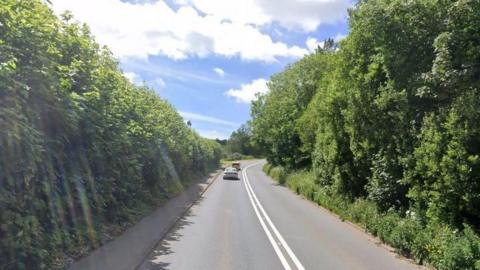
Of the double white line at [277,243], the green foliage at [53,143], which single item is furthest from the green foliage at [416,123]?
the green foliage at [53,143]

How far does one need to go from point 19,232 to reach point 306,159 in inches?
1518

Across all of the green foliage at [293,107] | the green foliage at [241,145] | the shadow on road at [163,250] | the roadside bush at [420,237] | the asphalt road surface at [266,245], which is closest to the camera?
the roadside bush at [420,237]

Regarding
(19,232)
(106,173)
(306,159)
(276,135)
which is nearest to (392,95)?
(106,173)

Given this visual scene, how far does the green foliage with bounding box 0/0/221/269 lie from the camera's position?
277 inches

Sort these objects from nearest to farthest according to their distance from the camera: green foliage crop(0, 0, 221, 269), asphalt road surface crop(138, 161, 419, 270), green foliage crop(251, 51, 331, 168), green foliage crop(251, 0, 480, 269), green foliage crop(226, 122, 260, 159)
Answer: green foliage crop(0, 0, 221, 269) → asphalt road surface crop(138, 161, 419, 270) → green foliage crop(251, 0, 480, 269) → green foliage crop(251, 51, 331, 168) → green foliage crop(226, 122, 260, 159)

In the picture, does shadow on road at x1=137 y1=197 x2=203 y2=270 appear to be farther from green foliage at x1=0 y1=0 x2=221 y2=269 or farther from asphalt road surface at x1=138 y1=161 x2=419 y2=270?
green foliage at x1=0 y1=0 x2=221 y2=269

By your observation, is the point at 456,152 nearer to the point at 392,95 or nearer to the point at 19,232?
the point at 392,95

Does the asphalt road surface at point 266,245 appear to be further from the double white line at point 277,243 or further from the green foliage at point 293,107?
the green foliage at point 293,107

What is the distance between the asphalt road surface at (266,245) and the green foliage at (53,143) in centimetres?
195

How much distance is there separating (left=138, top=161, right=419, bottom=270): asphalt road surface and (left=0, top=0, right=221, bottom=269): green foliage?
195cm

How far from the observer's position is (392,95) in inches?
570

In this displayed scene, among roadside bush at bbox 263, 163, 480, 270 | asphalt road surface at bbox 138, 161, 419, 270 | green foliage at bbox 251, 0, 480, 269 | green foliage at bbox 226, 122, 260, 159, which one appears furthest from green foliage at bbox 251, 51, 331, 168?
green foliage at bbox 226, 122, 260, 159

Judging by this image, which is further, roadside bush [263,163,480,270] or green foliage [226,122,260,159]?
green foliage [226,122,260,159]

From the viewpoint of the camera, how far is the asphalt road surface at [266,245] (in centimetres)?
1080
